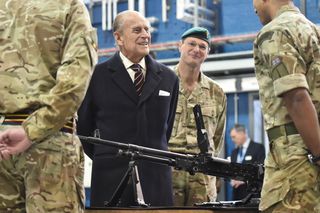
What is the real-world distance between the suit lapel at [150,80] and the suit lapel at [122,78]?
0.05m

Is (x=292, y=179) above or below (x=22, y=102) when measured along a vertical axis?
below

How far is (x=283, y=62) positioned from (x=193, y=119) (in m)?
2.28

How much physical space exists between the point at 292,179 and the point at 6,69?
130 centimetres

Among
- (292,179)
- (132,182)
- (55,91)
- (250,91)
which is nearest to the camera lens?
(55,91)

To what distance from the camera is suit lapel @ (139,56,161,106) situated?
187 inches

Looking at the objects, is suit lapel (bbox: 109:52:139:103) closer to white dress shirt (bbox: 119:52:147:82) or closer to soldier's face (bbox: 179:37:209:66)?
white dress shirt (bbox: 119:52:147:82)

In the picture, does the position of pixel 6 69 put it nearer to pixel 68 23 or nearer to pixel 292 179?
pixel 68 23

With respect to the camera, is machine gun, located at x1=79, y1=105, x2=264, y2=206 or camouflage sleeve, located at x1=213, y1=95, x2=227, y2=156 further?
camouflage sleeve, located at x1=213, y1=95, x2=227, y2=156

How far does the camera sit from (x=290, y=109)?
128 inches

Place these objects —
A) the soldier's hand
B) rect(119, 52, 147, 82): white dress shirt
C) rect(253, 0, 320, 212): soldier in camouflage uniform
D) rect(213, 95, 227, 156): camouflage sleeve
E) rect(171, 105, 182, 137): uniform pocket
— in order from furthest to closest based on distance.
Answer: rect(213, 95, 227, 156): camouflage sleeve, rect(171, 105, 182, 137): uniform pocket, rect(119, 52, 147, 82): white dress shirt, rect(253, 0, 320, 212): soldier in camouflage uniform, the soldier's hand

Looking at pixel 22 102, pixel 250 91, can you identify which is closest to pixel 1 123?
pixel 22 102

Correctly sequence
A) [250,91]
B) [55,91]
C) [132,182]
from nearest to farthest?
[55,91] < [132,182] < [250,91]

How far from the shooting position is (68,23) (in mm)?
3045

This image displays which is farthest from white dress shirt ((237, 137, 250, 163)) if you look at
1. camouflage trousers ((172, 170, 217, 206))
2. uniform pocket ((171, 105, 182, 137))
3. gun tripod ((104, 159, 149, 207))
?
gun tripod ((104, 159, 149, 207))
